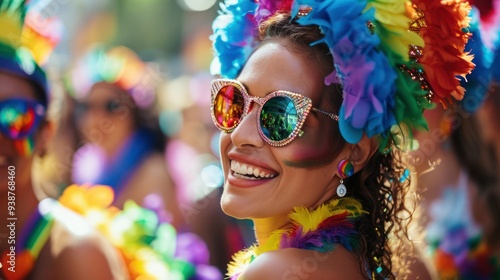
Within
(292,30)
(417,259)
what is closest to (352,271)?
(292,30)

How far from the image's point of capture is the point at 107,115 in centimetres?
594

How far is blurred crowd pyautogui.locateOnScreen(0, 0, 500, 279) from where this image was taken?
156 inches

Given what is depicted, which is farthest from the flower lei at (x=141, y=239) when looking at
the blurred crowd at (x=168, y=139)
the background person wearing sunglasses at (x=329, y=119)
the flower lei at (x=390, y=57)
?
the flower lei at (x=390, y=57)

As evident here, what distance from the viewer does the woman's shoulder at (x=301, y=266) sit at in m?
1.89

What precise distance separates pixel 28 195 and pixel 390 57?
2.07 meters

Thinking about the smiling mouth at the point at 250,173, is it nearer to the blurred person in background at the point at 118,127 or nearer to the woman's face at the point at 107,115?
the blurred person in background at the point at 118,127

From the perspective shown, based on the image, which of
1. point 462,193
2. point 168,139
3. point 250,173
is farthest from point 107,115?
point 250,173

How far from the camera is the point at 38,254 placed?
10.7 ft

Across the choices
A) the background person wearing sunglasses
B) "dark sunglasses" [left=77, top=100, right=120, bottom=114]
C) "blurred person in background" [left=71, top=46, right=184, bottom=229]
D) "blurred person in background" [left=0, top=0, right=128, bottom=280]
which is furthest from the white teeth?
"dark sunglasses" [left=77, top=100, right=120, bottom=114]

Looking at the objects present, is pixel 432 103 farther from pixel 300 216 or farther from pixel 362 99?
pixel 300 216

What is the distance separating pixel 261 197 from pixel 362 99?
424 millimetres

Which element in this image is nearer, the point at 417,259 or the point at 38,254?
the point at 38,254

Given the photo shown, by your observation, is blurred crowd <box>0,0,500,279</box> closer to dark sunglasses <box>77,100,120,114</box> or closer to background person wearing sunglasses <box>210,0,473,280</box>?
dark sunglasses <box>77,100,120,114</box>

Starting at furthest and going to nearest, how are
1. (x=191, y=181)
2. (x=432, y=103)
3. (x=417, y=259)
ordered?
(x=191, y=181) < (x=417, y=259) < (x=432, y=103)
